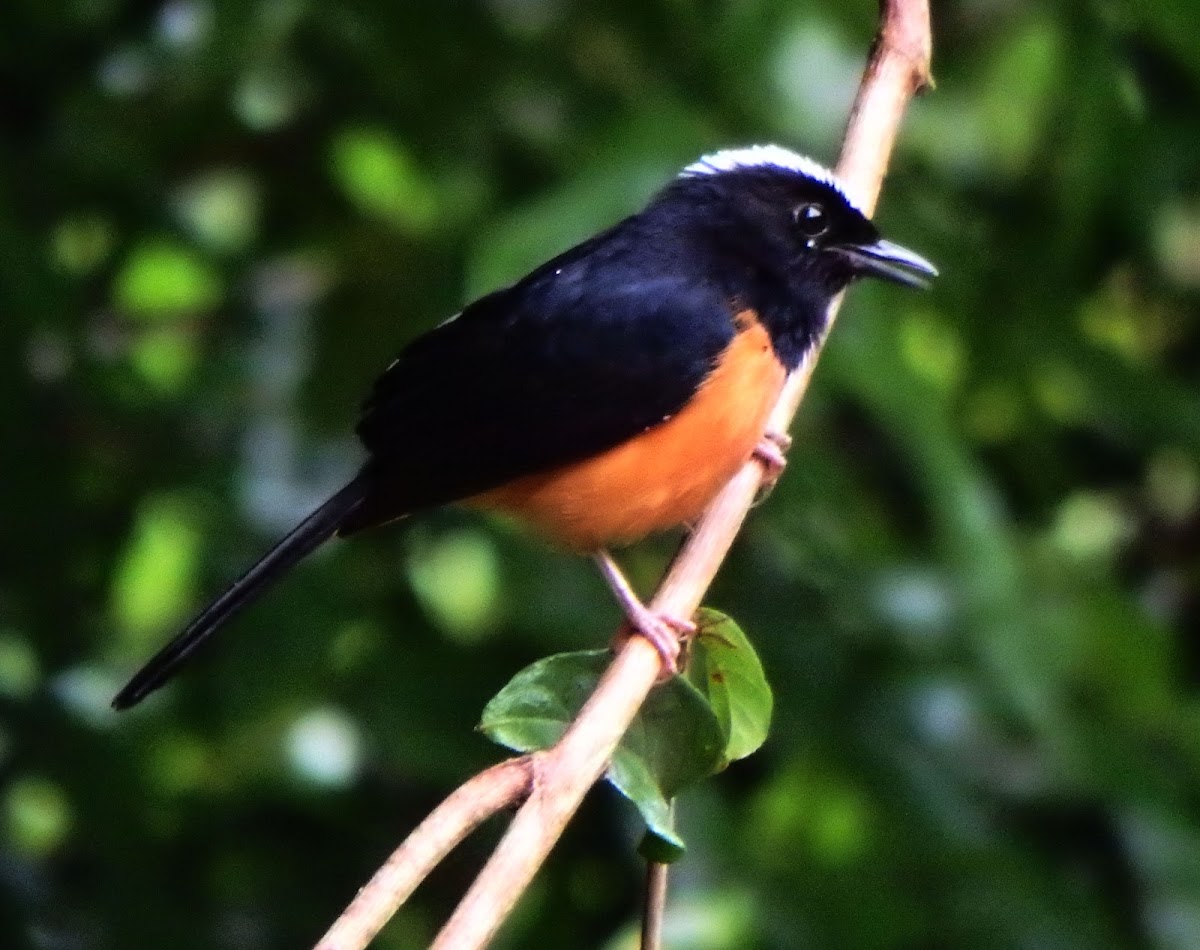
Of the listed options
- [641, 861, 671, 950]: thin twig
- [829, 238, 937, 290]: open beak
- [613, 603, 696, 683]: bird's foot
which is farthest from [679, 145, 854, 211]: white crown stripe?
[641, 861, 671, 950]: thin twig

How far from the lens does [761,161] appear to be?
12.4 feet

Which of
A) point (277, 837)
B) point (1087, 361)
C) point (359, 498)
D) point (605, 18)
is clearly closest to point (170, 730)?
point (277, 837)

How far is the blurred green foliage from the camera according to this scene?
3.56m

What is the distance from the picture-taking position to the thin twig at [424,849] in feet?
6.33

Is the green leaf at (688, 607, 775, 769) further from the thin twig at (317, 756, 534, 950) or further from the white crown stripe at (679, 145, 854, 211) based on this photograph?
the white crown stripe at (679, 145, 854, 211)

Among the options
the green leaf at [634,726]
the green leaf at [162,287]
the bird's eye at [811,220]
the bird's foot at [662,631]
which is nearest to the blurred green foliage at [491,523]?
the green leaf at [162,287]

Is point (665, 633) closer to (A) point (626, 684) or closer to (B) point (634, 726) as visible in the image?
(B) point (634, 726)

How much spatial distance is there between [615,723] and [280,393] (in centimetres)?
202

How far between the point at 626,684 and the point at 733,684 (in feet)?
1.00

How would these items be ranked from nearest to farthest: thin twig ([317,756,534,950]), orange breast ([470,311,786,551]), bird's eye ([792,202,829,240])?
thin twig ([317,756,534,950]), orange breast ([470,311,786,551]), bird's eye ([792,202,829,240])

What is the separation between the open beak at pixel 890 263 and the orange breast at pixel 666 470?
0.23 m

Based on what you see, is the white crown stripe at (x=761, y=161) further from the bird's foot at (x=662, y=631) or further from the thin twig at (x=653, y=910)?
the thin twig at (x=653, y=910)

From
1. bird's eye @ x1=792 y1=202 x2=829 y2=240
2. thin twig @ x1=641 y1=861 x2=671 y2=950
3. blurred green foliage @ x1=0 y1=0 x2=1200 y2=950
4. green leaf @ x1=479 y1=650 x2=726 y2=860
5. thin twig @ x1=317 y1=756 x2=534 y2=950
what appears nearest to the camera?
thin twig @ x1=317 y1=756 x2=534 y2=950

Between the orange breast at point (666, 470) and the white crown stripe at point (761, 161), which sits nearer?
the orange breast at point (666, 470)
